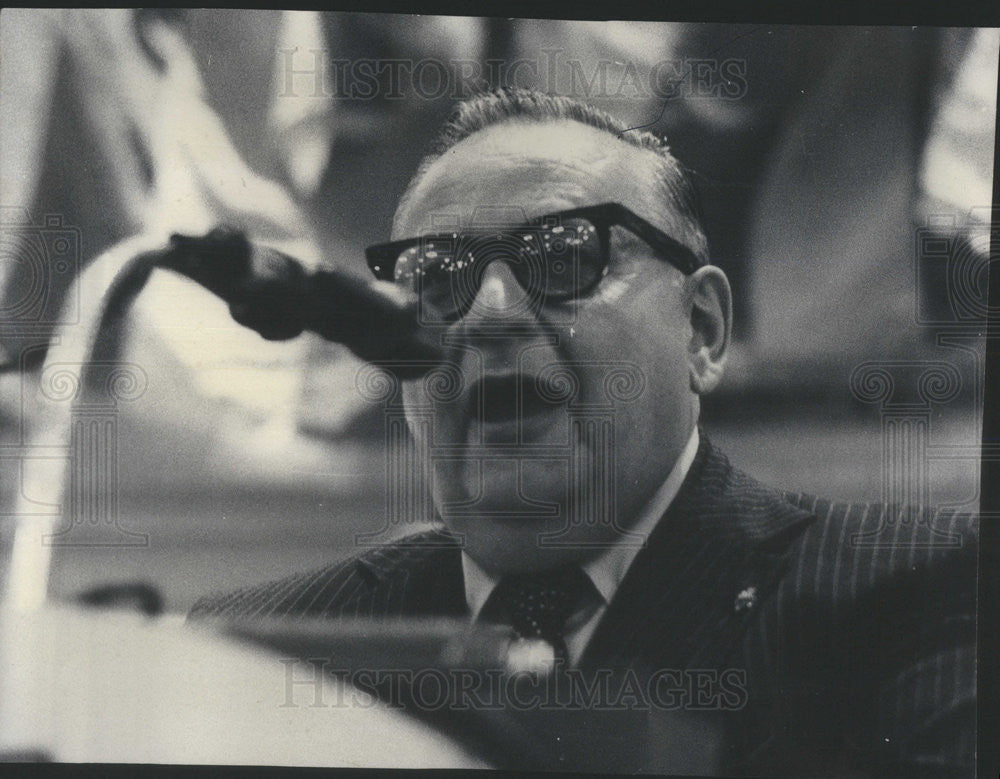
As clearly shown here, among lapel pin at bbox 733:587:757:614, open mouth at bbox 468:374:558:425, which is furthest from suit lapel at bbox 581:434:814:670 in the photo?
open mouth at bbox 468:374:558:425

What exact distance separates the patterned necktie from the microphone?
59cm

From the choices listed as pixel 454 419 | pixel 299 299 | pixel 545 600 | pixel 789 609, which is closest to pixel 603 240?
pixel 454 419

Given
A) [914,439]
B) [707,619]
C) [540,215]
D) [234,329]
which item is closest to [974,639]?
[914,439]

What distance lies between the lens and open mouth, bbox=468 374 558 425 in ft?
8.06

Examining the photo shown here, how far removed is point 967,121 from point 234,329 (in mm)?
1952

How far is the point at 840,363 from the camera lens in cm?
248

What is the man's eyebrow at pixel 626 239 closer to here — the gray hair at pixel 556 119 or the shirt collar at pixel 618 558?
the gray hair at pixel 556 119

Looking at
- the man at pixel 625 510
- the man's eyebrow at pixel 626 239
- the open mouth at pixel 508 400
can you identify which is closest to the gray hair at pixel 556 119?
the man at pixel 625 510

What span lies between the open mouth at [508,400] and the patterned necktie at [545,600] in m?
0.41

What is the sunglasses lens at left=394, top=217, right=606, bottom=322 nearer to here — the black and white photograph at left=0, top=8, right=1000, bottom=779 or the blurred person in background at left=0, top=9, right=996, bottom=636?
the black and white photograph at left=0, top=8, right=1000, bottom=779

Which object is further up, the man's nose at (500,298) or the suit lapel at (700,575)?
the man's nose at (500,298)

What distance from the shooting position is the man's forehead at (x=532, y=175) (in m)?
2.45

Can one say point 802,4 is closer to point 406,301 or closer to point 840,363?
point 840,363

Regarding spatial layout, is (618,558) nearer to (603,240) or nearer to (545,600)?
(545,600)
